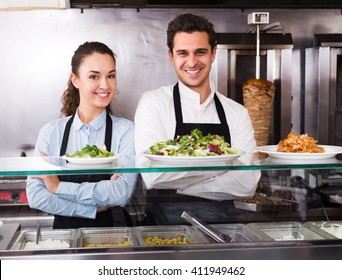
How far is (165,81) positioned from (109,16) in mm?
804

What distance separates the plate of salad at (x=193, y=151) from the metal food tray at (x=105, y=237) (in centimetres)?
35

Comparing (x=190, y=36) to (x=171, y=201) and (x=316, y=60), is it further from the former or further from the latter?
(x=316, y=60)

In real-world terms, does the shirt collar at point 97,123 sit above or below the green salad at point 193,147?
above

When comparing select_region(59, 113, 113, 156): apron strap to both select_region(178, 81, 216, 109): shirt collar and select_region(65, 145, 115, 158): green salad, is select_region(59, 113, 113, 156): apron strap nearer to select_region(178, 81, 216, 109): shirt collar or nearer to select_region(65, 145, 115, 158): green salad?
select_region(178, 81, 216, 109): shirt collar

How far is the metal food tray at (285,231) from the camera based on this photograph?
2230 mm

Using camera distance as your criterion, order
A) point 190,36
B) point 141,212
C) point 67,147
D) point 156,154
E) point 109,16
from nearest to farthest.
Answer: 1. point 156,154
2. point 141,212
3. point 67,147
4. point 190,36
5. point 109,16

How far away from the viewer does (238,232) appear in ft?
7.45

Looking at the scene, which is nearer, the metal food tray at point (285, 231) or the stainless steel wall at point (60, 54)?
the metal food tray at point (285, 231)

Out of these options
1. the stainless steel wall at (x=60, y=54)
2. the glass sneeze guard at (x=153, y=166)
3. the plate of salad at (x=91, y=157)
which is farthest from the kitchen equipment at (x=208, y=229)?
the stainless steel wall at (x=60, y=54)

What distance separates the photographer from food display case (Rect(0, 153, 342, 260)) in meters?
1.97

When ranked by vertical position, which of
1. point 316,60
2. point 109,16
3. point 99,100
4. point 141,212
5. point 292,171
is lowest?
point 141,212

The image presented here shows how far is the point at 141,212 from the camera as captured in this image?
7.41ft

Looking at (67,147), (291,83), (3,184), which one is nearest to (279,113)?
(291,83)

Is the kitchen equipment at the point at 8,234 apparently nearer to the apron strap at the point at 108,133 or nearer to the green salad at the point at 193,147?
the green salad at the point at 193,147
